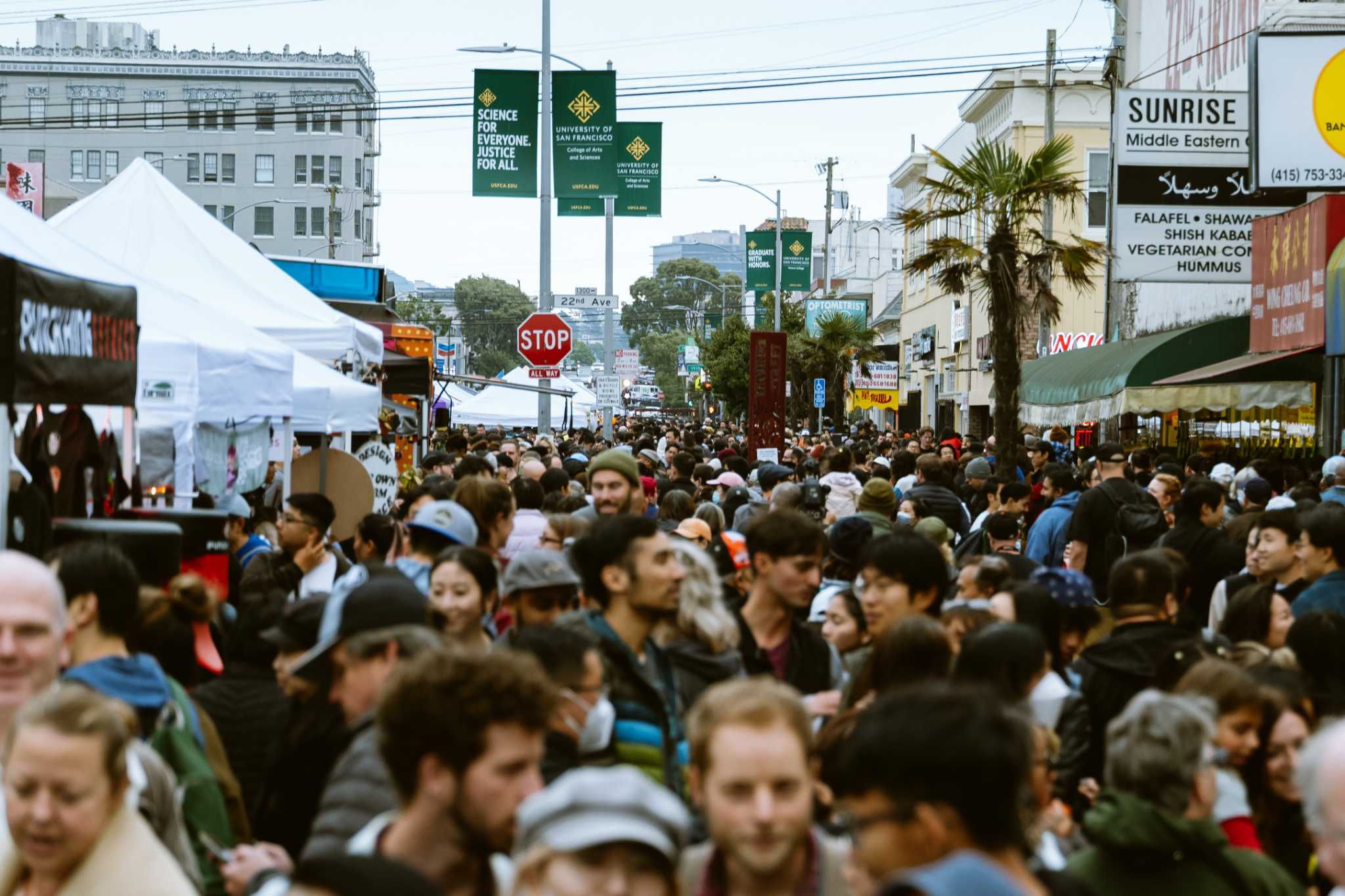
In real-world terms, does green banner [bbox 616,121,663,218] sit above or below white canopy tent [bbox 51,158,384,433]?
above

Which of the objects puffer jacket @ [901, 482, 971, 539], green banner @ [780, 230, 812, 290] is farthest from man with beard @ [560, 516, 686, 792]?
green banner @ [780, 230, 812, 290]

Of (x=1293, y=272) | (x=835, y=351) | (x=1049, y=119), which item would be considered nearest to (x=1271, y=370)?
(x=1293, y=272)

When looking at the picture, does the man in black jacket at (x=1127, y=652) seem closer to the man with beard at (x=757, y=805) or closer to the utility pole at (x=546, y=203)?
the man with beard at (x=757, y=805)

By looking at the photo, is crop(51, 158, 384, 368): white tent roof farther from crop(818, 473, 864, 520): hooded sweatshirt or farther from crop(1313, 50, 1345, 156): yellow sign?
crop(1313, 50, 1345, 156): yellow sign

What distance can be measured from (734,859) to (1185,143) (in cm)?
1928

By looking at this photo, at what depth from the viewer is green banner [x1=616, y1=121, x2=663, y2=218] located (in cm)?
2570

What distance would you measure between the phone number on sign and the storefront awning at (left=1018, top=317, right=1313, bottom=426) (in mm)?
2159

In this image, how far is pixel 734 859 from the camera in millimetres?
3244

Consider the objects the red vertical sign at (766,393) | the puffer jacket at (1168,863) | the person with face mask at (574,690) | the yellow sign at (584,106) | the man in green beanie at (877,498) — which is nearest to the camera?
the puffer jacket at (1168,863)

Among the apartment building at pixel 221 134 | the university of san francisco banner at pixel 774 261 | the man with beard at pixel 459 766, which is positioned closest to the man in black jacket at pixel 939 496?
the man with beard at pixel 459 766

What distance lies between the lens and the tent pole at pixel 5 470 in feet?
20.9

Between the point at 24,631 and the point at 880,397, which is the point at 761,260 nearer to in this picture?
the point at 880,397

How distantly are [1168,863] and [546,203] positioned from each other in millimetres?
20996

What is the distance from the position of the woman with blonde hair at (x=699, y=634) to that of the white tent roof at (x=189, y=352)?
4.58 m
